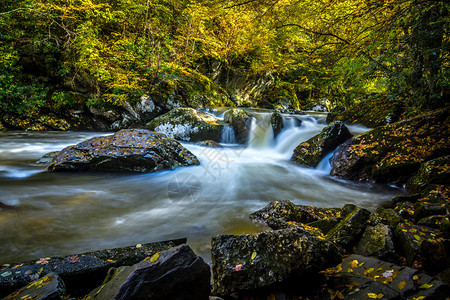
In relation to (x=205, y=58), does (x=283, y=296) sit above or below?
below

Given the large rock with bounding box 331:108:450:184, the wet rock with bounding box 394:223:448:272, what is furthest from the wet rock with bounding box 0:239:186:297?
the large rock with bounding box 331:108:450:184

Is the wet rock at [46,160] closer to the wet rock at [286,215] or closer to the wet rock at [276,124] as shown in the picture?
the wet rock at [286,215]

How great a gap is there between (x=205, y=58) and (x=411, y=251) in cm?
1473

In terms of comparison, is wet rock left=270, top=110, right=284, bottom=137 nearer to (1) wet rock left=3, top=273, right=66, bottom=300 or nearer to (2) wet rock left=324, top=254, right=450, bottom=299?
(2) wet rock left=324, top=254, right=450, bottom=299

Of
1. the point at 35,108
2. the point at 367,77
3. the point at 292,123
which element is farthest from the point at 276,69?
the point at 35,108

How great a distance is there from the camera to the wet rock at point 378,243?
2.14 meters

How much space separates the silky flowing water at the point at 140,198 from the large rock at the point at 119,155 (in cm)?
23

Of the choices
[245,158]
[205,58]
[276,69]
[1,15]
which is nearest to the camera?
[1,15]

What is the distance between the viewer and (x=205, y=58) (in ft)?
47.1

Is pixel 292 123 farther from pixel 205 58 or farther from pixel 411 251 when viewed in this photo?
pixel 411 251

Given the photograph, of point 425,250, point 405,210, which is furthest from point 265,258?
point 405,210

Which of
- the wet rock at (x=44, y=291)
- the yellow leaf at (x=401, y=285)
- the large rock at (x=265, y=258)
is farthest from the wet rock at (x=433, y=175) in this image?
the wet rock at (x=44, y=291)

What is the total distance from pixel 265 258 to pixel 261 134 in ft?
29.3

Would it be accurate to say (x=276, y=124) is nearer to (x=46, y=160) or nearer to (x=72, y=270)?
(x=46, y=160)
